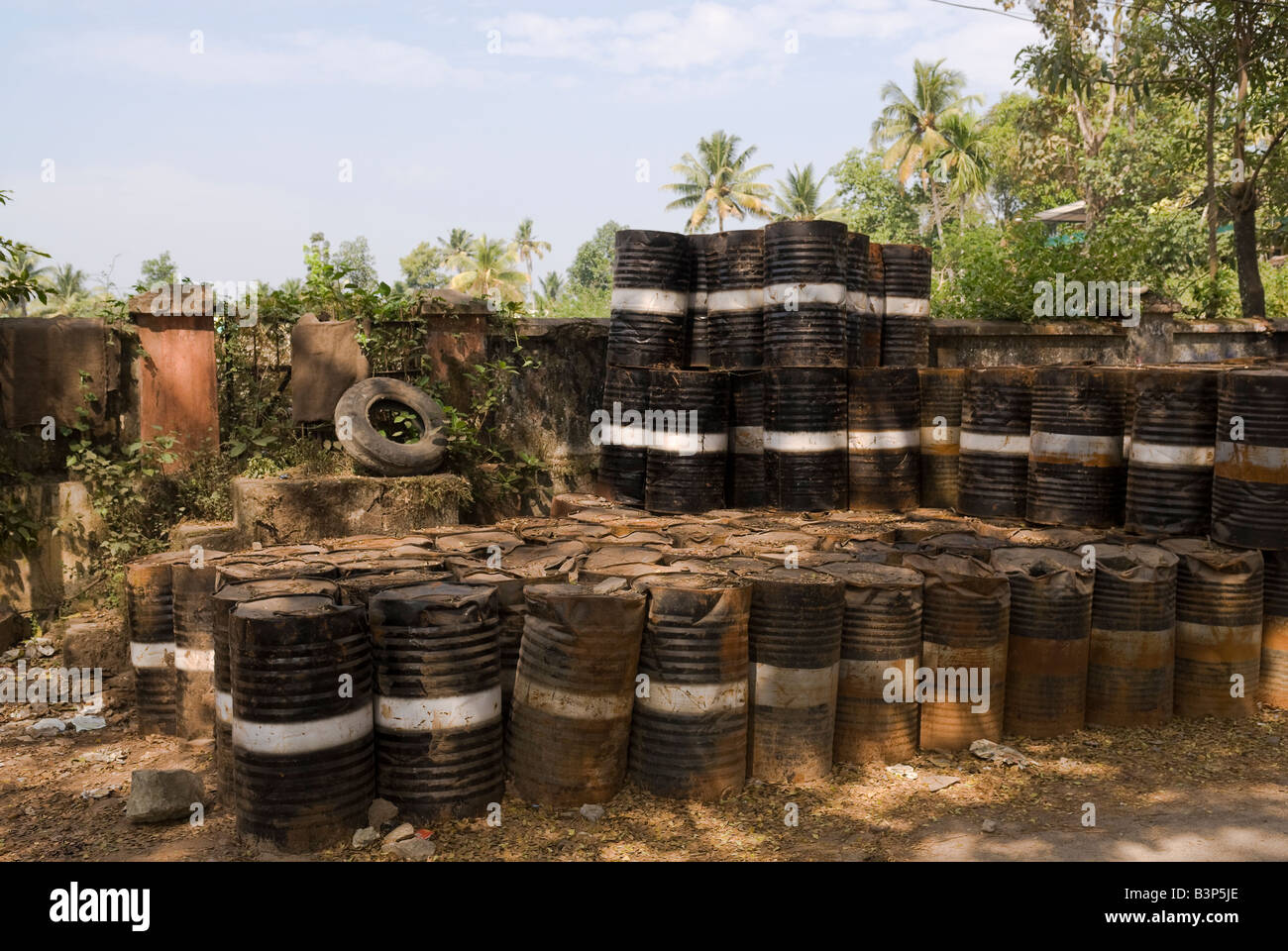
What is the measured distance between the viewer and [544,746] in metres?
4.34

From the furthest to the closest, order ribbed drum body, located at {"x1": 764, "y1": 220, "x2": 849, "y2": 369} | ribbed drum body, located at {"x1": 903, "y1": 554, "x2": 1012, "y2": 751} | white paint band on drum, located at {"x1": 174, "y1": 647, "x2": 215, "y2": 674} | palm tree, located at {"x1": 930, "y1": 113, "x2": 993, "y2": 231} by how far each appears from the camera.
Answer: palm tree, located at {"x1": 930, "y1": 113, "x2": 993, "y2": 231} < ribbed drum body, located at {"x1": 764, "y1": 220, "x2": 849, "y2": 369} < white paint band on drum, located at {"x1": 174, "y1": 647, "x2": 215, "y2": 674} < ribbed drum body, located at {"x1": 903, "y1": 554, "x2": 1012, "y2": 751}

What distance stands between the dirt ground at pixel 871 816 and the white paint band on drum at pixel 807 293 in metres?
2.99

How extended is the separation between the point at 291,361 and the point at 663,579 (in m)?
4.10

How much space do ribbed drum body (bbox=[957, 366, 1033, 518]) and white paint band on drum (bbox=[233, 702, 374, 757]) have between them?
4.40m

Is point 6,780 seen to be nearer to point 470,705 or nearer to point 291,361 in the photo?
point 470,705

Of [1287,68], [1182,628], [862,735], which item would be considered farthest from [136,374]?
[1287,68]

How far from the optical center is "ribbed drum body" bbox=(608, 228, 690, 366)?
7.09 meters

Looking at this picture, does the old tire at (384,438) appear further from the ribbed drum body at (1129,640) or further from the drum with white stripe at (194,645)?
the ribbed drum body at (1129,640)

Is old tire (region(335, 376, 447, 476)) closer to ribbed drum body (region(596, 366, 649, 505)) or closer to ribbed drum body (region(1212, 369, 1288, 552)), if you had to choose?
ribbed drum body (region(596, 366, 649, 505))

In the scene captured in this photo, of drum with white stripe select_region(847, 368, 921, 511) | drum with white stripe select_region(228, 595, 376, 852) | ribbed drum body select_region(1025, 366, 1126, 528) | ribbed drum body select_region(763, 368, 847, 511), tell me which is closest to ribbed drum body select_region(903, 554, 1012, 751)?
ribbed drum body select_region(1025, 366, 1126, 528)

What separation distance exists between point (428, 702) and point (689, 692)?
1.09 m

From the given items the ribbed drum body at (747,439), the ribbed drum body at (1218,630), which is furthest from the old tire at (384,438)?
the ribbed drum body at (1218,630)

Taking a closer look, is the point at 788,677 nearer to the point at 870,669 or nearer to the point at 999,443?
the point at 870,669

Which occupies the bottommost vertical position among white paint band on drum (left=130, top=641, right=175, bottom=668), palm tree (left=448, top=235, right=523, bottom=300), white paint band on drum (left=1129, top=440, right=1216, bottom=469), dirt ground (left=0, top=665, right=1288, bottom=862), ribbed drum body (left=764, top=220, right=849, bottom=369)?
dirt ground (left=0, top=665, right=1288, bottom=862)
